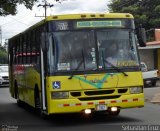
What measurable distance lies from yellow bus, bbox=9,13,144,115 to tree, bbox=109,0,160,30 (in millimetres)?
41621

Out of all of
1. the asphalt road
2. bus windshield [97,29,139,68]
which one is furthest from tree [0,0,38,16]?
bus windshield [97,29,139,68]

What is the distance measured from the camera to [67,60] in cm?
1450

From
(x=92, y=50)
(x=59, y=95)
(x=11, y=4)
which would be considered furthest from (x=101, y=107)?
(x=11, y=4)

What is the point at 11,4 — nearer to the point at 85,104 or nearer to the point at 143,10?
the point at 85,104

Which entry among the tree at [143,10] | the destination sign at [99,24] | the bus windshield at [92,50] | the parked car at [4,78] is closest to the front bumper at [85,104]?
the bus windshield at [92,50]

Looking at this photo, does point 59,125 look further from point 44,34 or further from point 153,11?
point 153,11

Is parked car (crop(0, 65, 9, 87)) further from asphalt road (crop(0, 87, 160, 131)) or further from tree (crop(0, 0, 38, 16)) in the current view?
asphalt road (crop(0, 87, 160, 131))

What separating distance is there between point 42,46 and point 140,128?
136 inches

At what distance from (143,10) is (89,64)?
44815 millimetres

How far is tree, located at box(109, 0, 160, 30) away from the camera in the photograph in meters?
57.1

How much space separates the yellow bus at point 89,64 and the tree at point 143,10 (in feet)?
137

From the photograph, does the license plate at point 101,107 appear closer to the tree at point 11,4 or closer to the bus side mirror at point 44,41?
the bus side mirror at point 44,41

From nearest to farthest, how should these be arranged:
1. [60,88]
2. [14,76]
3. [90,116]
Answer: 1. [60,88]
2. [90,116]
3. [14,76]

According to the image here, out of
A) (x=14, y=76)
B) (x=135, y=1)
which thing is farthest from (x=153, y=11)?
(x=14, y=76)
